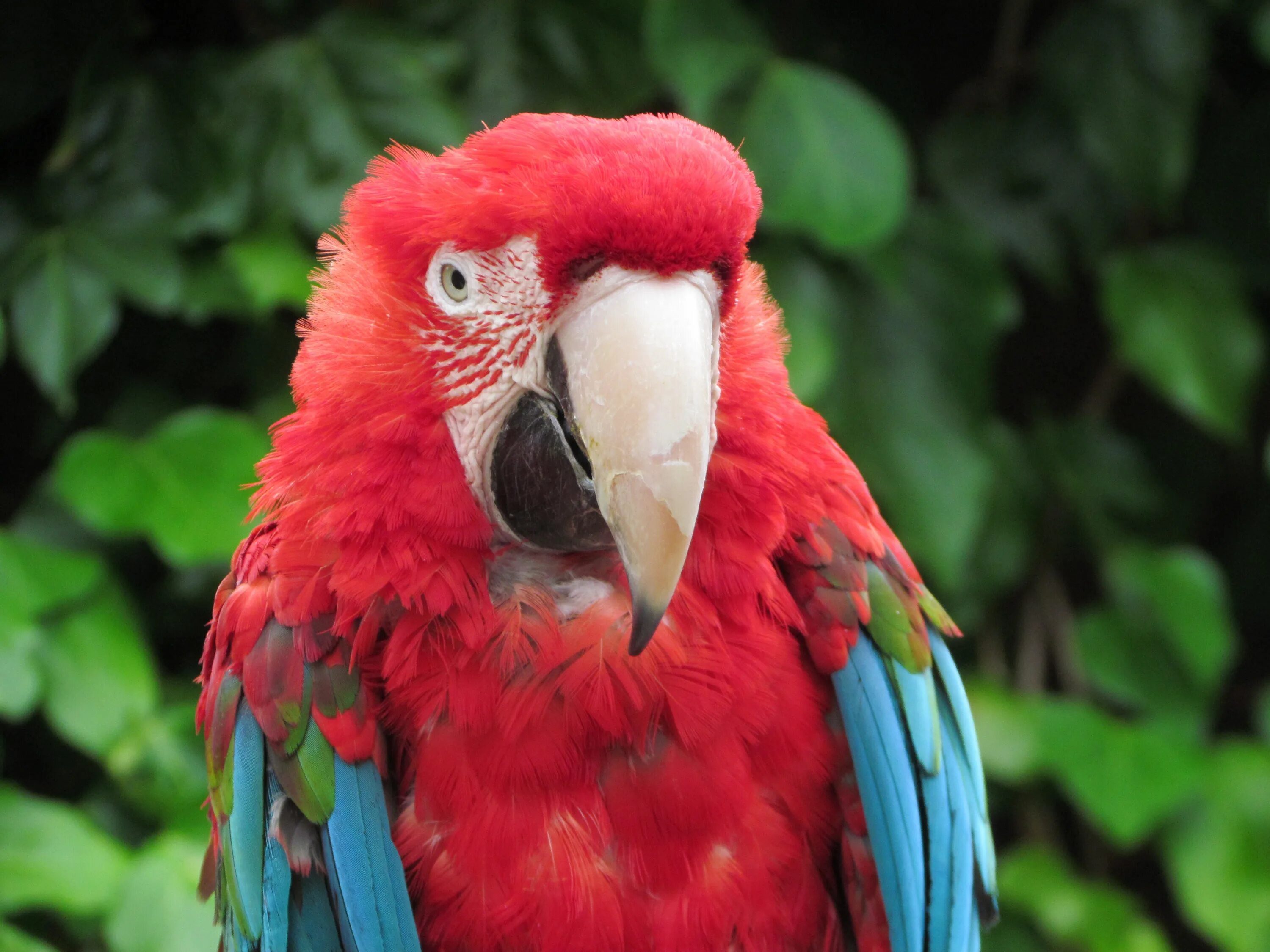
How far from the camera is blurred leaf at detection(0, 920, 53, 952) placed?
3.42 feet

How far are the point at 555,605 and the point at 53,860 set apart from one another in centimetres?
75

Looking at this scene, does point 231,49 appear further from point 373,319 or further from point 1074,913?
point 1074,913

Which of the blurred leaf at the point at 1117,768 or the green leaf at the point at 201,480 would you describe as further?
the blurred leaf at the point at 1117,768

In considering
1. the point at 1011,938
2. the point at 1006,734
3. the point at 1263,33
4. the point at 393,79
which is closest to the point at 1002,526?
the point at 1006,734

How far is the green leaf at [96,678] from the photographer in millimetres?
1148

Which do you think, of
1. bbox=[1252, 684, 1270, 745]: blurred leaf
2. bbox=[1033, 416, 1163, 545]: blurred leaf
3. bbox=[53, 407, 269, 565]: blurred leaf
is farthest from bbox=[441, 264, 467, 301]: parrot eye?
bbox=[1252, 684, 1270, 745]: blurred leaf

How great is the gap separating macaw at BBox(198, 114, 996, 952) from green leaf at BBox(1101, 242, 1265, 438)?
828 mm

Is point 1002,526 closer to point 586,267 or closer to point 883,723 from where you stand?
point 883,723

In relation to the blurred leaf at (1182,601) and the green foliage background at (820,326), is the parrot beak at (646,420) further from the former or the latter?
the blurred leaf at (1182,601)

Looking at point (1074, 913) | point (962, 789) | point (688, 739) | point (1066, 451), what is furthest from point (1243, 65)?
point (688, 739)

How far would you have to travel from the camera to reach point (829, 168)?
124 cm

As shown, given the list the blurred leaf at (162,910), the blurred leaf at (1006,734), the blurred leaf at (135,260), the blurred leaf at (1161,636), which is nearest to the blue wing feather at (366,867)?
the blurred leaf at (162,910)

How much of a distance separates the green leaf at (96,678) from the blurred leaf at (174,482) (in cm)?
10

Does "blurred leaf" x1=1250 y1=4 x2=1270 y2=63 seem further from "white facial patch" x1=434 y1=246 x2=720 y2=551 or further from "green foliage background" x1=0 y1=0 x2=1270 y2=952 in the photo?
"white facial patch" x1=434 y1=246 x2=720 y2=551
